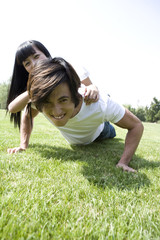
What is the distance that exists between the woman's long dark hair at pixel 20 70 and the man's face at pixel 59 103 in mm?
1547

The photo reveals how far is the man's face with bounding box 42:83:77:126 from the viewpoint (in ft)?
5.65

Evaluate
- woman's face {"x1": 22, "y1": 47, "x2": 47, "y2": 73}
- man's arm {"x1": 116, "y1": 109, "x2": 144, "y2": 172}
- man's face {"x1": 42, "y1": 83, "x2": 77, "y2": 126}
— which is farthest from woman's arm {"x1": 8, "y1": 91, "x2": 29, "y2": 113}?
man's arm {"x1": 116, "y1": 109, "x2": 144, "y2": 172}

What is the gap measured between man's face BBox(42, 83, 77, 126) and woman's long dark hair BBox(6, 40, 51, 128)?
155cm

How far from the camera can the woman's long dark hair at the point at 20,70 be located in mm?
2883

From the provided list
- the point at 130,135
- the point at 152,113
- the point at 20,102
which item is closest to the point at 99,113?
the point at 130,135

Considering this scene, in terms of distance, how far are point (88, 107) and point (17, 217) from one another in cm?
157

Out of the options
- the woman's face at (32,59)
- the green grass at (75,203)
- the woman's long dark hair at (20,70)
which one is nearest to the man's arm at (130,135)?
the green grass at (75,203)

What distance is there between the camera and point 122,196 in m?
1.44

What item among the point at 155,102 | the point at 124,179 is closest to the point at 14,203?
the point at 124,179

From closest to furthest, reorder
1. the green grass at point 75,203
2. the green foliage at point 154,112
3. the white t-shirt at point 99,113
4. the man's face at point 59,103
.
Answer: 1. the green grass at point 75,203
2. the man's face at point 59,103
3. the white t-shirt at point 99,113
4. the green foliage at point 154,112

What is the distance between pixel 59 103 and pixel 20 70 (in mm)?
1791

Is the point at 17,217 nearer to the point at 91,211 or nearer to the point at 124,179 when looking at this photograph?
the point at 91,211

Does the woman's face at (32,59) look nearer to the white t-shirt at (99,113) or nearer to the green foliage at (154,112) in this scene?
the white t-shirt at (99,113)

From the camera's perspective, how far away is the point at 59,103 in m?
1.79
